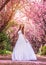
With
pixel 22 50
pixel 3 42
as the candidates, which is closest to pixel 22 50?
pixel 22 50

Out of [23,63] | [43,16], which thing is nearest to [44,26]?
[43,16]

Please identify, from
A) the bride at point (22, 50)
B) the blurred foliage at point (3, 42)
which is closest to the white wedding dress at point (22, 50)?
the bride at point (22, 50)

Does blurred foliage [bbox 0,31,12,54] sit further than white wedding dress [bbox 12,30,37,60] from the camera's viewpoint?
Yes

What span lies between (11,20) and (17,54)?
505cm

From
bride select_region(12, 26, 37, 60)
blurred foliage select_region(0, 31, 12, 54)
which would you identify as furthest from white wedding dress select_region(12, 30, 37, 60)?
blurred foliage select_region(0, 31, 12, 54)

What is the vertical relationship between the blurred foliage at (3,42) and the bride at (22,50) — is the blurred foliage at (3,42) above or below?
above

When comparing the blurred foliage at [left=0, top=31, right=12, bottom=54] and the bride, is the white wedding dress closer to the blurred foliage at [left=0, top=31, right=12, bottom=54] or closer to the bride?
the bride

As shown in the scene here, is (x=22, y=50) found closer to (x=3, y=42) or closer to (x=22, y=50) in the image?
(x=22, y=50)

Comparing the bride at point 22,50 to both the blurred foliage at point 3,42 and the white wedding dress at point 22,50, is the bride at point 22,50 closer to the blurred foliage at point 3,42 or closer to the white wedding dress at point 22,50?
the white wedding dress at point 22,50

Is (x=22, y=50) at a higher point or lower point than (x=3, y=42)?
lower

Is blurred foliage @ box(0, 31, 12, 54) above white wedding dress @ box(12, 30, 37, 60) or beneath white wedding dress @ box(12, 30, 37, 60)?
above

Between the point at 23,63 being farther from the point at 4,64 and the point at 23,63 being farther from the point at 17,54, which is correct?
the point at 17,54

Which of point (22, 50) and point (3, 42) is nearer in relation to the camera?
point (22, 50)

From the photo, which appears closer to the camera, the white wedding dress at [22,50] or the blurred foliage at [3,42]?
the white wedding dress at [22,50]
